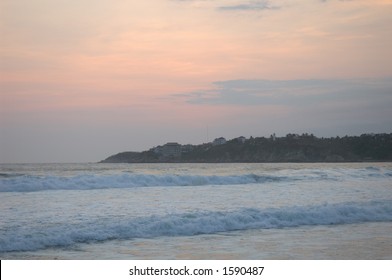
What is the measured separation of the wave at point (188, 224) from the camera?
10742 millimetres

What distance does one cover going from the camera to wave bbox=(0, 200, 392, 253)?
1074 cm

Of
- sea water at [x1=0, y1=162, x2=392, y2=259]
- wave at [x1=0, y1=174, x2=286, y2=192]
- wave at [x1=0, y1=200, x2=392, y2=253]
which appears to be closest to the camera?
sea water at [x1=0, y1=162, x2=392, y2=259]

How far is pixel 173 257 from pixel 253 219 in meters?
4.63

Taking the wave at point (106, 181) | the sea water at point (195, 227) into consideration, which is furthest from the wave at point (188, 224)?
the wave at point (106, 181)

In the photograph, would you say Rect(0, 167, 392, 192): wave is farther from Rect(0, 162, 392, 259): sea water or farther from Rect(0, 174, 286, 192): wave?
Rect(0, 162, 392, 259): sea water

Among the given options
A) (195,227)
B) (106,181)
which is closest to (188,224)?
(195,227)

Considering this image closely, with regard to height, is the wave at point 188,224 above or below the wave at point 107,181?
below

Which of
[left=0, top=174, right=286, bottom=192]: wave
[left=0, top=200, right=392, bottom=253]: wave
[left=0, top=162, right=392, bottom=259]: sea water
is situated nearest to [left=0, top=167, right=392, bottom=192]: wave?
[left=0, top=174, right=286, bottom=192]: wave

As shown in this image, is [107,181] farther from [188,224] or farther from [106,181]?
[188,224]

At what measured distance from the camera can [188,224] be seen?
12.7 meters

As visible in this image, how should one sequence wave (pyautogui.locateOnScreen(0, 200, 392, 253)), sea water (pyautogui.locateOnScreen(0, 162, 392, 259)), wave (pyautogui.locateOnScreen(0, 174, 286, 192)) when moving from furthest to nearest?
wave (pyautogui.locateOnScreen(0, 174, 286, 192)) → wave (pyautogui.locateOnScreen(0, 200, 392, 253)) → sea water (pyautogui.locateOnScreen(0, 162, 392, 259))

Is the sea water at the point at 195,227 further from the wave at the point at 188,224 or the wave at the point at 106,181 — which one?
the wave at the point at 106,181

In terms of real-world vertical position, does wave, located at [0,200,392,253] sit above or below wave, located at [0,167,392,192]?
below
